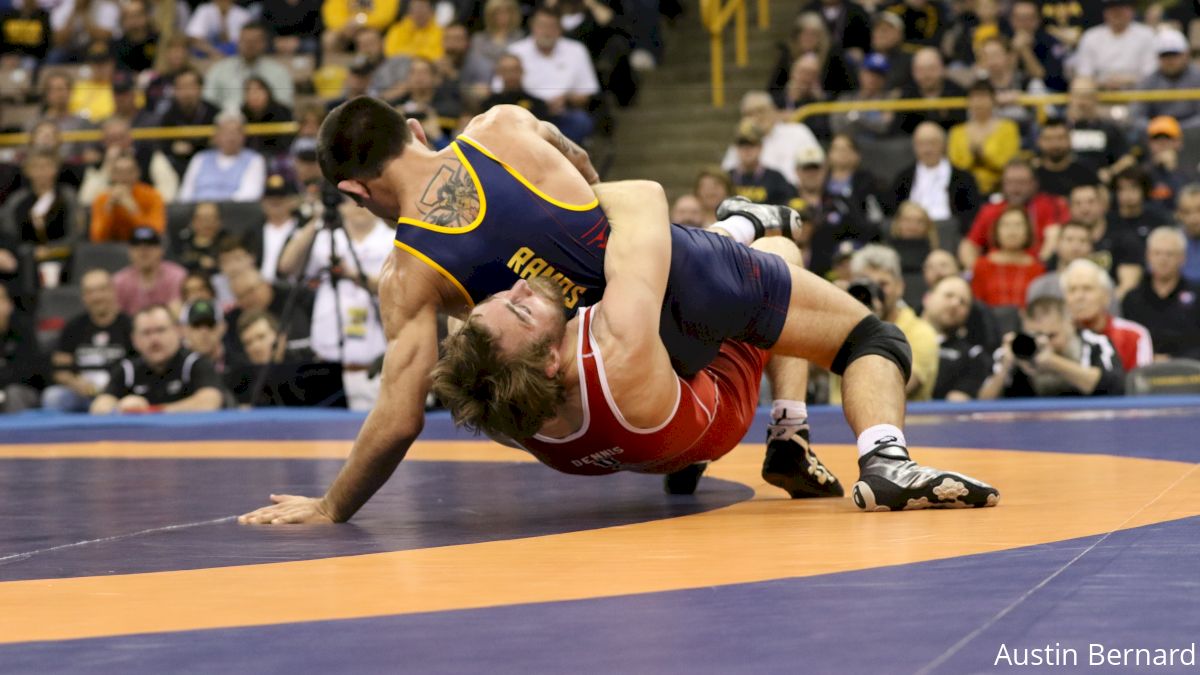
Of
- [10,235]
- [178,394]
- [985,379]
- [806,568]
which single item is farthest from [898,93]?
[806,568]

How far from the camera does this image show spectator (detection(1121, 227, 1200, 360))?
8.36 meters

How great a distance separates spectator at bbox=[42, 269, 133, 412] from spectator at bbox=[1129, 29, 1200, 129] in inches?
228

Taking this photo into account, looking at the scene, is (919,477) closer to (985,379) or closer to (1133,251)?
(985,379)

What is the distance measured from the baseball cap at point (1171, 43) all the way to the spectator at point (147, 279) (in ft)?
18.8

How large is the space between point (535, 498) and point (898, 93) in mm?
6688

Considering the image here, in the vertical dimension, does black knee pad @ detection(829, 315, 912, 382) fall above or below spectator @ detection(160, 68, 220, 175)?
below

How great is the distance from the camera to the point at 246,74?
12195 millimetres

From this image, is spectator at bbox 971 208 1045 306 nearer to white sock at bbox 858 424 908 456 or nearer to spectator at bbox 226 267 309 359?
spectator at bbox 226 267 309 359

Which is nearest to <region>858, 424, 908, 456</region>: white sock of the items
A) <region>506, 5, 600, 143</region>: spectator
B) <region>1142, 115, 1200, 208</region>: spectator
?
<region>1142, 115, 1200, 208</region>: spectator

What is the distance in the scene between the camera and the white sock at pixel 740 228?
4469 mm

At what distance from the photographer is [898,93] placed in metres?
10.6

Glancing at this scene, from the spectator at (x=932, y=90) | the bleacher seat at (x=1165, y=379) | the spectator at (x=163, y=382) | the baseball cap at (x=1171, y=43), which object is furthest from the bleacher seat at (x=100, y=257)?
the baseball cap at (x=1171, y=43)

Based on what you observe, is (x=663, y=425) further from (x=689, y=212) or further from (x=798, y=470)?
(x=689, y=212)

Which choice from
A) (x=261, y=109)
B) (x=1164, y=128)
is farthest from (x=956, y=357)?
(x=261, y=109)
